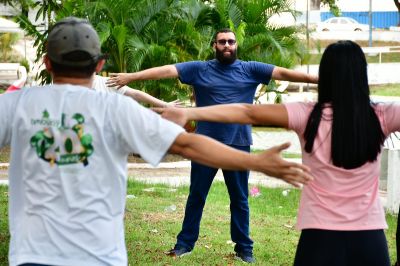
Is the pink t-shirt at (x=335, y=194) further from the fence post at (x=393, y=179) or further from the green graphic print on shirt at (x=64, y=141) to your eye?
the fence post at (x=393, y=179)

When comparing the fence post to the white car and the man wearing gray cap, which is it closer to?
the man wearing gray cap

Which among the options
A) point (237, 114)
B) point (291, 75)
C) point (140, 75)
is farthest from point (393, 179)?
point (237, 114)

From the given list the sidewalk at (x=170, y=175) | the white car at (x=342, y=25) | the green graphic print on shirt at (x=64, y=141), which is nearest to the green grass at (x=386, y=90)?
the sidewalk at (x=170, y=175)

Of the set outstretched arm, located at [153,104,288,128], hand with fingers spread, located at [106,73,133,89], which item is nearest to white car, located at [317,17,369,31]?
hand with fingers spread, located at [106,73,133,89]

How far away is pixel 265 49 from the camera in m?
19.6

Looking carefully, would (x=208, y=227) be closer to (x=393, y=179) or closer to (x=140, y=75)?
(x=393, y=179)

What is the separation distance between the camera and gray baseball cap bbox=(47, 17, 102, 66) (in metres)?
4.05

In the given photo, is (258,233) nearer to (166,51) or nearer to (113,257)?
(113,257)

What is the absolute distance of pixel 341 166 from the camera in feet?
15.2

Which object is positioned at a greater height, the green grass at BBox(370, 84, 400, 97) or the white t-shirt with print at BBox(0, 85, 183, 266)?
the white t-shirt with print at BBox(0, 85, 183, 266)

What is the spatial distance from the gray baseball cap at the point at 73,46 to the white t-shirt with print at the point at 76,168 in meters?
0.12

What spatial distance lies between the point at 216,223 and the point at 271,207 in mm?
1566

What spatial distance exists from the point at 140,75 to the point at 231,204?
140 cm

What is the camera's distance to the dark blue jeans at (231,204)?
8680 millimetres
